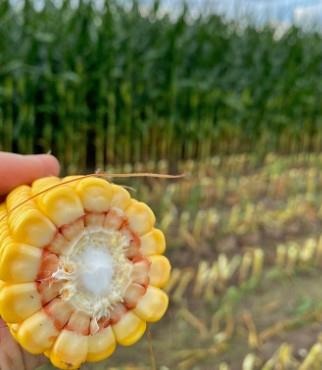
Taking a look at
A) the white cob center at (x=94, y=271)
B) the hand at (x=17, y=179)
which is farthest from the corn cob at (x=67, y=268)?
the hand at (x=17, y=179)

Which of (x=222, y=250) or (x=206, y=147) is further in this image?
(x=206, y=147)

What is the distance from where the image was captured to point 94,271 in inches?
30.7

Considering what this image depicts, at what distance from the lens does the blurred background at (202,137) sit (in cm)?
234

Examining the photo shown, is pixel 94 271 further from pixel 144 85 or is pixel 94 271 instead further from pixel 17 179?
pixel 144 85

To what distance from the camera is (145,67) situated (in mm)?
3729

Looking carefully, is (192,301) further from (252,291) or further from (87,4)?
(87,4)

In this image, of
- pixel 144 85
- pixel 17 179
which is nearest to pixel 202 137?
pixel 144 85

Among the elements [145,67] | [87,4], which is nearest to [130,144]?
[145,67]

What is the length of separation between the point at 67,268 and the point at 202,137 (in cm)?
344

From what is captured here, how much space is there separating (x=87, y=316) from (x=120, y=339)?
0.07 m

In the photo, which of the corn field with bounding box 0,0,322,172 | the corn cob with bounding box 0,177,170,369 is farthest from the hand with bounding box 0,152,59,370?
the corn field with bounding box 0,0,322,172

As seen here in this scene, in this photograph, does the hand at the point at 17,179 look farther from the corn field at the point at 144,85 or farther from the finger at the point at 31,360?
the corn field at the point at 144,85

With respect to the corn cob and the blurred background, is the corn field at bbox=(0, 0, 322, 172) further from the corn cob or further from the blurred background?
the corn cob

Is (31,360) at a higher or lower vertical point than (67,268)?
lower
